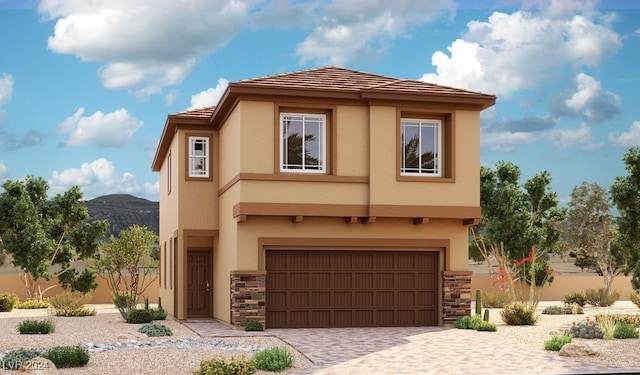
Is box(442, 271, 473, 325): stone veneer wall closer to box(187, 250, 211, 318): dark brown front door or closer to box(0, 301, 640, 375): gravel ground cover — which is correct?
box(0, 301, 640, 375): gravel ground cover

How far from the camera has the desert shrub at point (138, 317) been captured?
82.7 ft

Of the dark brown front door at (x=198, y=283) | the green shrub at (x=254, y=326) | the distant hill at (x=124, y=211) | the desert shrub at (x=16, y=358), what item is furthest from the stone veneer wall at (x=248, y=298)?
the distant hill at (x=124, y=211)

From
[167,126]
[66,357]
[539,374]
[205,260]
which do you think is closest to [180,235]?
[205,260]

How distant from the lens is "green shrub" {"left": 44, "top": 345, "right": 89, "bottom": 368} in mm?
14655

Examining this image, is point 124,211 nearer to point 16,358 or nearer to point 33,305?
point 33,305

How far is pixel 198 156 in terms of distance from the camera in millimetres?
26156

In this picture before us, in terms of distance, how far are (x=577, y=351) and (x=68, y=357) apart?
9580mm

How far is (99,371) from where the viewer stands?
14.4 meters

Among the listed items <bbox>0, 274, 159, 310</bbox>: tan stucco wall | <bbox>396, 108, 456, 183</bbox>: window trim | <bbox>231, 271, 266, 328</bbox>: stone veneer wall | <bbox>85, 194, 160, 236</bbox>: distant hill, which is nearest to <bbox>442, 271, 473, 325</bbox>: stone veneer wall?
<bbox>396, 108, 456, 183</bbox>: window trim

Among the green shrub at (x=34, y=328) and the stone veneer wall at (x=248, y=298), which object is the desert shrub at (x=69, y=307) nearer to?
the green shrub at (x=34, y=328)

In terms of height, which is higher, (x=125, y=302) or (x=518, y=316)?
(x=125, y=302)

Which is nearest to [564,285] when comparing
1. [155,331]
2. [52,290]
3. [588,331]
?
[588,331]

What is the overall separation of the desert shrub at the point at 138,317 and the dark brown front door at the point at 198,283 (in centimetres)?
168

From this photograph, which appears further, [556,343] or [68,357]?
[556,343]
